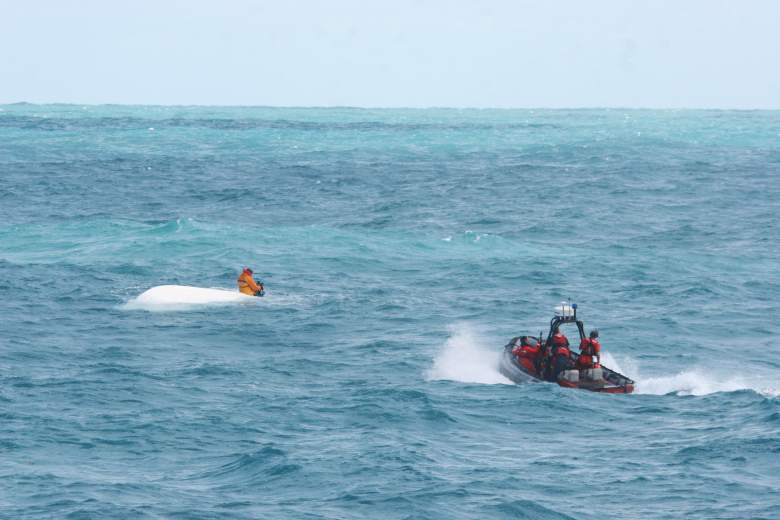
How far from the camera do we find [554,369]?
115 feet

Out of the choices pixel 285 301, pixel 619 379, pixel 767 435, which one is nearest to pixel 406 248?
pixel 285 301

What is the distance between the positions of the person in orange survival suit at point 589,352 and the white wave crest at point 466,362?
2.64 meters

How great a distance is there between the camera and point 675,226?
71.1 metres

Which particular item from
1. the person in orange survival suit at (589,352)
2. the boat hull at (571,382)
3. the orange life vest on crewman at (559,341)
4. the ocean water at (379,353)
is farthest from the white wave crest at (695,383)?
the orange life vest on crewman at (559,341)

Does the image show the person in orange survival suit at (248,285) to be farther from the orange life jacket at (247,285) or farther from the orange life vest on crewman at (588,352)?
the orange life vest on crewman at (588,352)

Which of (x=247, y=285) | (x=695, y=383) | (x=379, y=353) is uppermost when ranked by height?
(x=247, y=285)

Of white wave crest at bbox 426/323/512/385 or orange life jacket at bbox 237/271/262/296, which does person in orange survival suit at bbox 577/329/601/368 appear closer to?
white wave crest at bbox 426/323/512/385

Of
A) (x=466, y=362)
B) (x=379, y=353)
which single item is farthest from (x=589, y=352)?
(x=379, y=353)

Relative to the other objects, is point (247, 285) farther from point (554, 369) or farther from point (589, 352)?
point (589, 352)

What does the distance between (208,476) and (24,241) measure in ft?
133

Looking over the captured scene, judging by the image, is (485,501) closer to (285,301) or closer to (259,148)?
(285,301)

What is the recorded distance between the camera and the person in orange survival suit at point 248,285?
47562 mm

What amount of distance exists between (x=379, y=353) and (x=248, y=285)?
10.6 meters

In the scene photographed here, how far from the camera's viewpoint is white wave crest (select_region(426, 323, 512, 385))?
119 ft
